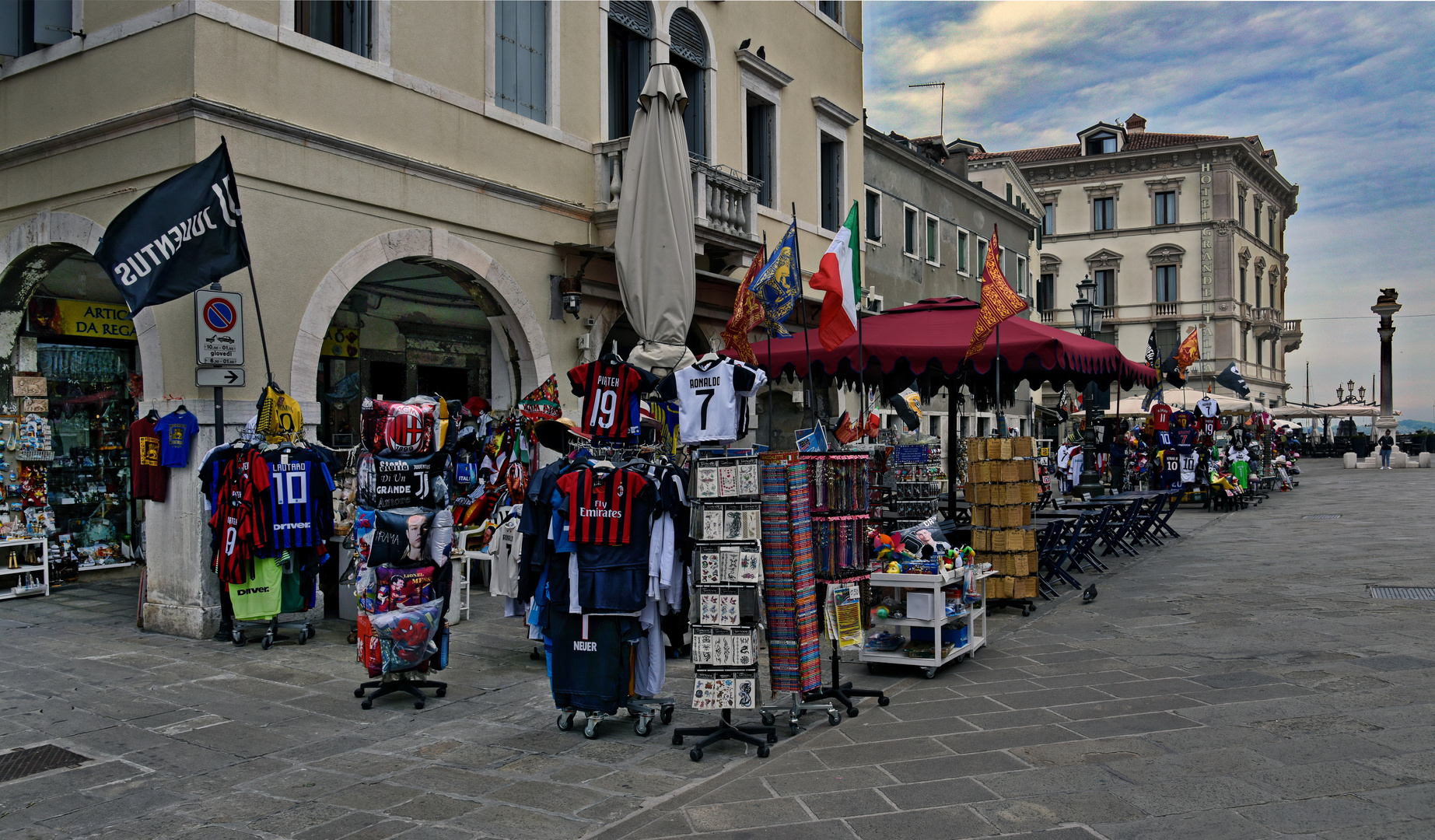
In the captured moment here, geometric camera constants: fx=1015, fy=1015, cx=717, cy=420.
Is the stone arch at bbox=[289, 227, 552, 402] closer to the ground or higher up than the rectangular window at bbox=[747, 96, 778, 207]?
closer to the ground

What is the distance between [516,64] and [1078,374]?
6892mm

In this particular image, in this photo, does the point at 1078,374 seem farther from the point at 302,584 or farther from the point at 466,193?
the point at 302,584

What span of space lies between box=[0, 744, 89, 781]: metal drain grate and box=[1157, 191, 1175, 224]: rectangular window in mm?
52183

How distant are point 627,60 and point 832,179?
5285 mm

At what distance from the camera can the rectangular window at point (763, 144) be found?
1527cm

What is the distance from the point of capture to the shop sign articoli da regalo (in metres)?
10.3

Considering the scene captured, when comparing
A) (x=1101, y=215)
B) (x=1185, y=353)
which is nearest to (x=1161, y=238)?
(x=1101, y=215)

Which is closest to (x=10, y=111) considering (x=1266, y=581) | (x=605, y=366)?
(x=605, y=366)

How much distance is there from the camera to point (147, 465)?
8.28 metres

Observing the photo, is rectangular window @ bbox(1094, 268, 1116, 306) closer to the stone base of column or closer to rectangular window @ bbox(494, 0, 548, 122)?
rectangular window @ bbox(494, 0, 548, 122)

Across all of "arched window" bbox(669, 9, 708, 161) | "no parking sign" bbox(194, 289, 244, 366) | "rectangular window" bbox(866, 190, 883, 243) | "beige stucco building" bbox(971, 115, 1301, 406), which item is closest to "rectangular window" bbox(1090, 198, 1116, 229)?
"beige stucco building" bbox(971, 115, 1301, 406)

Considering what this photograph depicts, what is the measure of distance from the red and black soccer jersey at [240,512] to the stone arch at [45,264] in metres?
1.18

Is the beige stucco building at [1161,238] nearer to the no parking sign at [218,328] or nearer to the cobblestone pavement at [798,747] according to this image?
the cobblestone pavement at [798,747]

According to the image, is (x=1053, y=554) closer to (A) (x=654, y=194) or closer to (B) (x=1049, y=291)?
(A) (x=654, y=194)
